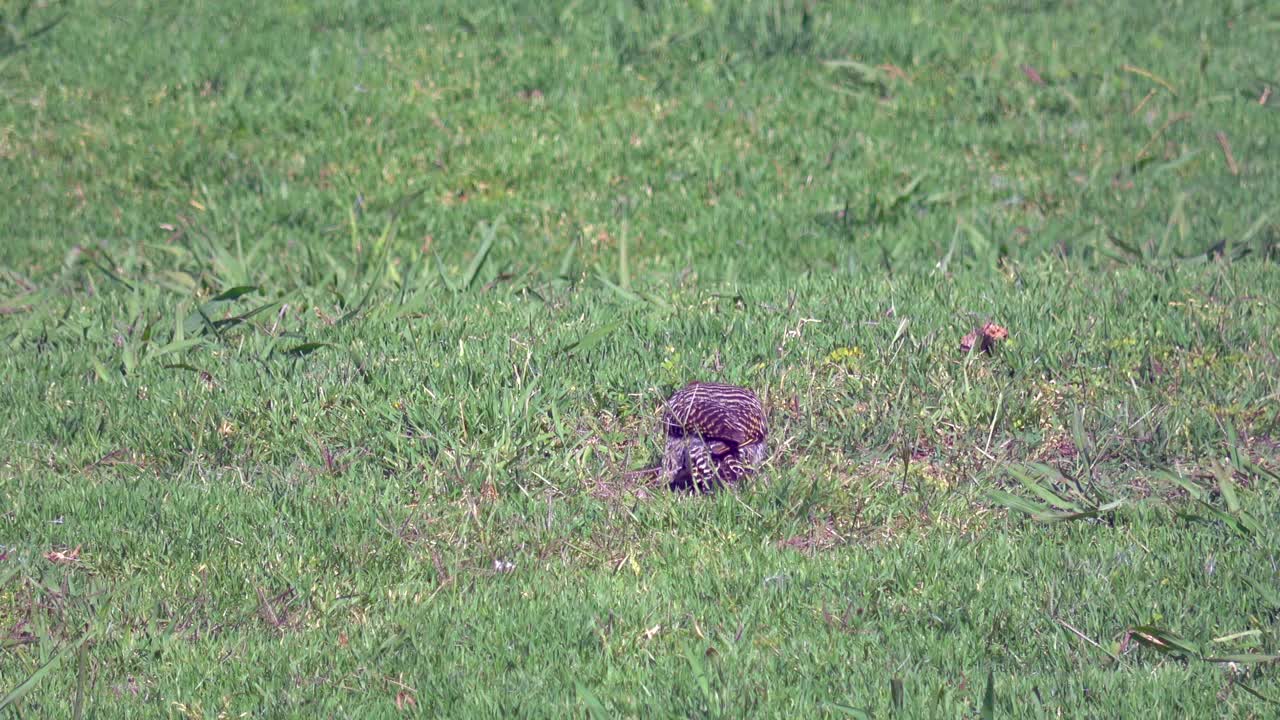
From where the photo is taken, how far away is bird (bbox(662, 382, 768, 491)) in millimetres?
4078

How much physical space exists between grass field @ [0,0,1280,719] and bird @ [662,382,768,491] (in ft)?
0.39

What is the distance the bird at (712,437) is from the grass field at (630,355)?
12 centimetres

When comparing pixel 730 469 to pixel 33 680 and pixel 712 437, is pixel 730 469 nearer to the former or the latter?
pixel 712 437

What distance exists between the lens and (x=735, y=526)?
3.92 m

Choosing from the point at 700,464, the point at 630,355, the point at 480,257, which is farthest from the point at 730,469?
the point at 480,257

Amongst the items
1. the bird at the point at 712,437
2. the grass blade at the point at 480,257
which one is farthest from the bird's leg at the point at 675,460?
the grass blade at the point at 480,257

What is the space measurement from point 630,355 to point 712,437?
78cm

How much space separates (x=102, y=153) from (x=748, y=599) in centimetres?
513

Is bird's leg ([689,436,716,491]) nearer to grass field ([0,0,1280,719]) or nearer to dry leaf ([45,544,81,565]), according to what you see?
grass field ([0,0,1280,719])

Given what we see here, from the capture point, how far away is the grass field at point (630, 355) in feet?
10.7

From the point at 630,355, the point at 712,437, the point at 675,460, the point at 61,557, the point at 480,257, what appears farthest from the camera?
the point at 480,257

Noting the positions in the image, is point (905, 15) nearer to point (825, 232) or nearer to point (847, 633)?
point (825, 232)

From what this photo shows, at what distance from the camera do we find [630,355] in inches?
187

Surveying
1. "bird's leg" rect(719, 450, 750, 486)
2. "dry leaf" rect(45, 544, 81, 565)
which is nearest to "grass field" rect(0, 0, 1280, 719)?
"dry leaf" rect(45, 544, 81, 565)
